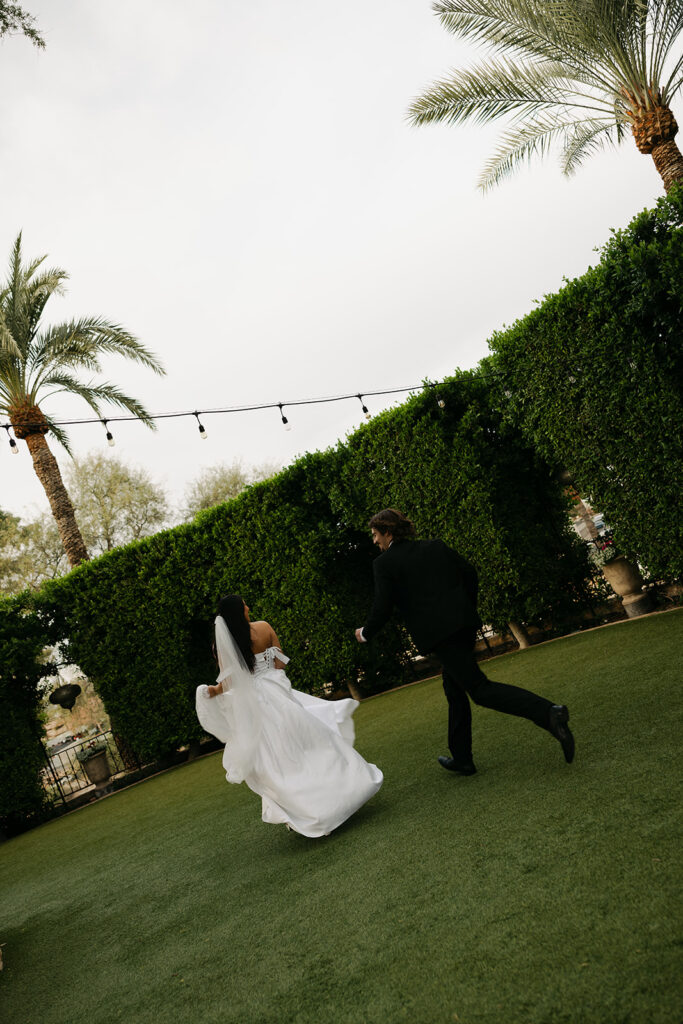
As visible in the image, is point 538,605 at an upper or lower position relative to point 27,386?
lower

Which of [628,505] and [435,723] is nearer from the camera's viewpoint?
[435,723]

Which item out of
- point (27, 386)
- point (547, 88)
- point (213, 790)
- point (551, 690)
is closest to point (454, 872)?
point (551, 690)

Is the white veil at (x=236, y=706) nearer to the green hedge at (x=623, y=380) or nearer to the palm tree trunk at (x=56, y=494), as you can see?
the green hedge at (x=623, y=380)

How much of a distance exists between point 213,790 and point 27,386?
12223 mm

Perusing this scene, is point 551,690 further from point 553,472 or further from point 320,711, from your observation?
point 553,472

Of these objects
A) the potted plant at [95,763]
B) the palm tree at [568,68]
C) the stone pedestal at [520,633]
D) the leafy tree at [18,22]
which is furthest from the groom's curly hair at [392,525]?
the potted plant at [95,763]

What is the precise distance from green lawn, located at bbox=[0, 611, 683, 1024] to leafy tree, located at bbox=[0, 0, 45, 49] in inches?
257

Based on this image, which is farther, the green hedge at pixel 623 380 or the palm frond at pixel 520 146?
the palm frond at pixel 520 146

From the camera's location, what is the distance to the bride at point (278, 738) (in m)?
5.22

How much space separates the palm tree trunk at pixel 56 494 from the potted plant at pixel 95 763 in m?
4.70

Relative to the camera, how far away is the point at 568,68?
13023mm

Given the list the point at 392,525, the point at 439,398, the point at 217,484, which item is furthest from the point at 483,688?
the point at 217,484

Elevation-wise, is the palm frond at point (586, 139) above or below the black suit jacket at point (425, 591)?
above

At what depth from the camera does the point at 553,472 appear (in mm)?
11531
